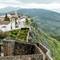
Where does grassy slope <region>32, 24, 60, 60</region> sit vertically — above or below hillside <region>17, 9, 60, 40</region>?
above

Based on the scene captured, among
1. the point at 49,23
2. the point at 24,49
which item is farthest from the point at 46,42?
the point at 49,23

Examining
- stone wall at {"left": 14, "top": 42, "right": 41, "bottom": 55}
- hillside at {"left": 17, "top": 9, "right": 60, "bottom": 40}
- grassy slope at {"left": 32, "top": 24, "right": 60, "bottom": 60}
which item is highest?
stone wall at {"left": 14, "top": 42, "right": 41, "bottom": 55}

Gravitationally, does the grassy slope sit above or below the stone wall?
below

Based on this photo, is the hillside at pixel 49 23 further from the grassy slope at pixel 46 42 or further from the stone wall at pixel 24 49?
the stone wall at pixel 24 49

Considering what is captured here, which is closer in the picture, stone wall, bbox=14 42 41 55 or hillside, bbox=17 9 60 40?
stone wall, bbox=14 42 41 55

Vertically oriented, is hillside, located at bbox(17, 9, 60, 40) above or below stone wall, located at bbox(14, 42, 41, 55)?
below

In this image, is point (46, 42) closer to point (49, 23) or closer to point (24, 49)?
point (24, 49)

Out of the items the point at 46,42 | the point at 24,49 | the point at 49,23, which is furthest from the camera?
the point at 49,23

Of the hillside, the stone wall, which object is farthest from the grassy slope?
the hillside

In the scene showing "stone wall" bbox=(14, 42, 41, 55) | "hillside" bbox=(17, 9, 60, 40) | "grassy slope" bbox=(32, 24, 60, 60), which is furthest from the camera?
"hillside" bbox=(17, 9, 60, 40)

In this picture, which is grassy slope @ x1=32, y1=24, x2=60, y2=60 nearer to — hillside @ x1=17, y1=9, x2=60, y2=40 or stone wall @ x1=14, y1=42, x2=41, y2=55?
stone wall @ x1=14, y1=42, x2=41, y2=55

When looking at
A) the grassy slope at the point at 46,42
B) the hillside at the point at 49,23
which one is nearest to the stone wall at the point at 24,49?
the grassy slope at the point at 46,42

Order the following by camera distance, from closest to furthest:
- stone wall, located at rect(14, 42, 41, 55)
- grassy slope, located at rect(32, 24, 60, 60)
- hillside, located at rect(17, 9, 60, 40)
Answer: stone wall, located at rect(14, 42, 41, 55), grassy slope, located at rect(32, 24, 60, 60), hillside, located at rect(17, 9, 60, 40)

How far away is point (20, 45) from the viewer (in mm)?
18328
